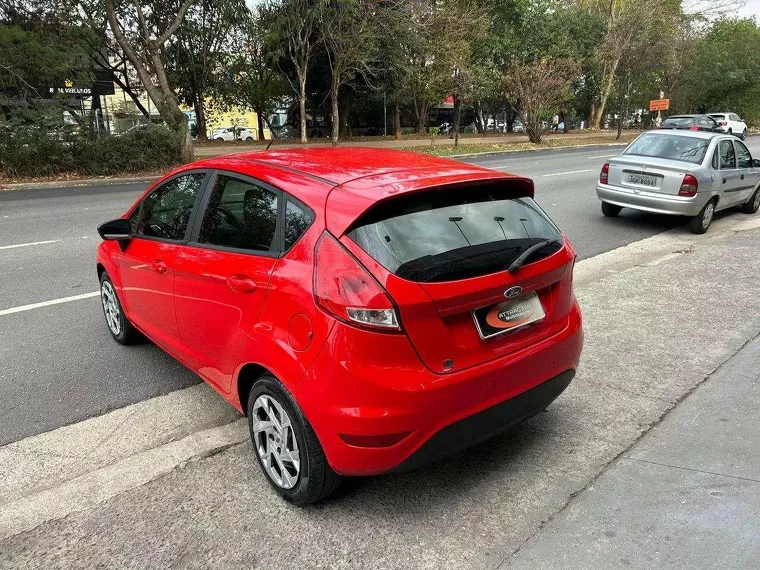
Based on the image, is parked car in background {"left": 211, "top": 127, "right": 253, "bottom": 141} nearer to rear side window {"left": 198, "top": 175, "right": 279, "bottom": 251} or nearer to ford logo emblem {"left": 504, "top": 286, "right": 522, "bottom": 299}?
rear side window {"left": 198, "top": 175, "right": 279, "bottom": 251}

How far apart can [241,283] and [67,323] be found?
312 cm

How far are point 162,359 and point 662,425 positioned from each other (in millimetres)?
3459

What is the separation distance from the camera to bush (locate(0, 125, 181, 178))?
1622 cm

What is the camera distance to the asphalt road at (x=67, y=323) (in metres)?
3.87

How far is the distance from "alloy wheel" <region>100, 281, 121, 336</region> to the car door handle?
2071 mm

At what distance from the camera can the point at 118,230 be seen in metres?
4.03

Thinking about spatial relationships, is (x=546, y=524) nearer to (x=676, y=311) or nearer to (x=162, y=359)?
(x=162, y=359)

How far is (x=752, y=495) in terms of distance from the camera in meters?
2.78

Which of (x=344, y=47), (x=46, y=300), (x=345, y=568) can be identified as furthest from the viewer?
(x=344, y=47)

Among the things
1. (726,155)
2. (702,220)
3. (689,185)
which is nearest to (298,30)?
(726,155)

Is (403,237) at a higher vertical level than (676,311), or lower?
higher

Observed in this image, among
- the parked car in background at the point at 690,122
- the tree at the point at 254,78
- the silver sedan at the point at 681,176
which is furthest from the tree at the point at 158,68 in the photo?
the parked car in background at the point at 690,122

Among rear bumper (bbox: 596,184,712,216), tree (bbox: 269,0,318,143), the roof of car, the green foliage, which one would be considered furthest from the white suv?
the roof of car

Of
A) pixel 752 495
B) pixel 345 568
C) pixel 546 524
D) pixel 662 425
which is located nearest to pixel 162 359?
pixel 345 568
